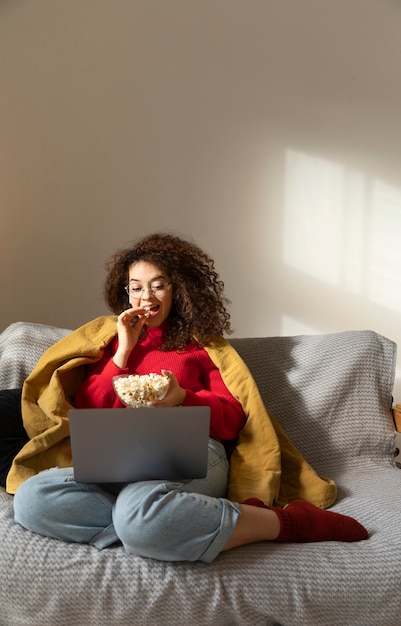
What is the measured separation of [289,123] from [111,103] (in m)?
0.73

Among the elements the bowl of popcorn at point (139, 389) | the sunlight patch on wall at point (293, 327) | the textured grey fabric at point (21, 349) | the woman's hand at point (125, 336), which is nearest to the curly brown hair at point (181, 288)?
the woman's hand at point (125, 336)

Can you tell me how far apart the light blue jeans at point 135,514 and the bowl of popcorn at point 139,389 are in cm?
19

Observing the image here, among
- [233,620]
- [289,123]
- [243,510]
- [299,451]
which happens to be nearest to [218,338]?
[299,451]

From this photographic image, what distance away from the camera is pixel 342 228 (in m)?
3.20

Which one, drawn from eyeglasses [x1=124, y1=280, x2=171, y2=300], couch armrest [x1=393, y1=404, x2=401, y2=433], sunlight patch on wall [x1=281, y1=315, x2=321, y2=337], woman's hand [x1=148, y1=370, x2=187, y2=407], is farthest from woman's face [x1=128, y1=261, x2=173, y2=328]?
sunlight patch on wall [x1=281, y1=315, x2=321, y2=337]

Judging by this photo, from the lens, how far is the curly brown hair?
2.28 meters

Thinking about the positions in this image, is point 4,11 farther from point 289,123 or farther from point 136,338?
point 136,338

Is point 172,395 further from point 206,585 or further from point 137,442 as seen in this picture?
point 206,585

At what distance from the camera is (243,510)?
1743 mm

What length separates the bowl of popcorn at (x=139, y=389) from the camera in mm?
1792

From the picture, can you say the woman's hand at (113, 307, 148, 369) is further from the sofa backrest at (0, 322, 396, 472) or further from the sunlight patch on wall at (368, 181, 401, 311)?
the sunlight patch on wall at (368, 181, 401, 311)

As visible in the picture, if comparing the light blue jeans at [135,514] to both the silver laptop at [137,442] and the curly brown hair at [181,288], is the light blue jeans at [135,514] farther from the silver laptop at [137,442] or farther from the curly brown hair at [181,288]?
the curly brown hair at [181,288]

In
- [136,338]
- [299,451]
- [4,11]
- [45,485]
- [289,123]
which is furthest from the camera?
[289,123]

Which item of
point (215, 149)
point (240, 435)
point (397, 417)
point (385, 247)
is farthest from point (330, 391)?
point (215, 149)
